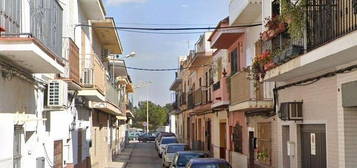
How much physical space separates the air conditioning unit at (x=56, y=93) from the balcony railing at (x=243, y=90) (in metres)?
7.05

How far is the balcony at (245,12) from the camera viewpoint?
19.8m

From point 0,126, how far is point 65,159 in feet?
28.7

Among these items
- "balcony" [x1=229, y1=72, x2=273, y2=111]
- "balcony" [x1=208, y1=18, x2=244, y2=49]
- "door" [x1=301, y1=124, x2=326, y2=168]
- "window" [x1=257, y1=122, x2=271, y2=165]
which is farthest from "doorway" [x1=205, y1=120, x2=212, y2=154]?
"door" [x1=301, y1=124, x2=326, y2=168]

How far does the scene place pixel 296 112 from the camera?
1487cm

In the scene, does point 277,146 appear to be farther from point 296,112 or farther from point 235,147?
point 235,147

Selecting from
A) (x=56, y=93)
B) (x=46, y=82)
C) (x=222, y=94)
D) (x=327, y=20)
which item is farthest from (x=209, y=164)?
(x=222, y=94)

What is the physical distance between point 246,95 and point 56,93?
824cm

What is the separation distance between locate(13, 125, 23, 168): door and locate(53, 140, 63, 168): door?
13.2 ft

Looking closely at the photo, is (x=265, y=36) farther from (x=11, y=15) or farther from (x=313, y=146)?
(x=11, y=15)

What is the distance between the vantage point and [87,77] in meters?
20.0

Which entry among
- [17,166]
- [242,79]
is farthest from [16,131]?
[242,79]

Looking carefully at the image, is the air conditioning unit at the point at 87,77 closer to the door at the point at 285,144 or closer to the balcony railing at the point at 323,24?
the door at the point at 285,144

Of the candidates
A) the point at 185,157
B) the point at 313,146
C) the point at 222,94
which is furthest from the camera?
the point at 222,94

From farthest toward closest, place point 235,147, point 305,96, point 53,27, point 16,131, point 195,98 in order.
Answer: point 195,98 → point 235,147 → point 305,96 → point 53,27 → point 16,131
